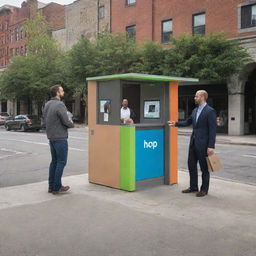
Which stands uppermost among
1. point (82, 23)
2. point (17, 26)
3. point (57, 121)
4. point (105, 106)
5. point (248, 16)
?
point (17, 26)

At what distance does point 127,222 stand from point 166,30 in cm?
2666

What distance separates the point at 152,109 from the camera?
768 centimetres

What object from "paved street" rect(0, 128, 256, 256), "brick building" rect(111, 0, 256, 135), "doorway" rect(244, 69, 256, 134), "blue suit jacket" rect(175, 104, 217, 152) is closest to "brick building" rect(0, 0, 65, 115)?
"brick building" rect(111, 0, 256, 135)

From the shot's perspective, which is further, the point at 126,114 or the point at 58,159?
the point at 126,114

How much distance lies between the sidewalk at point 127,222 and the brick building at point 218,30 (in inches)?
732

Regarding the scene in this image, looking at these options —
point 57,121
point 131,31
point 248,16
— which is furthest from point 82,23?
point 57,121

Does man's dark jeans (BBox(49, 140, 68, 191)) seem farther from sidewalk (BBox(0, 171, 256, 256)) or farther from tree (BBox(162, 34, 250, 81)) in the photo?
tree (BBox(162, 34, 250, 81))

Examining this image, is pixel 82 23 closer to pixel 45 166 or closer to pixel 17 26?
pixel 17 26

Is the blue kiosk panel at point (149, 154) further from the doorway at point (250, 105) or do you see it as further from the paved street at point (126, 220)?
the doorway at point (250, 105)

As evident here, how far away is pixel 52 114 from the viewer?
667 cm

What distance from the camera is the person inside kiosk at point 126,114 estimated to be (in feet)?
23.2

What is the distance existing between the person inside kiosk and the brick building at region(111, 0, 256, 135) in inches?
701

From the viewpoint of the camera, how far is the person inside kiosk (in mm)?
7070

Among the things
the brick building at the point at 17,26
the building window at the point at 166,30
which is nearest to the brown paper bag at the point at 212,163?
the building window at the point at 166,30
